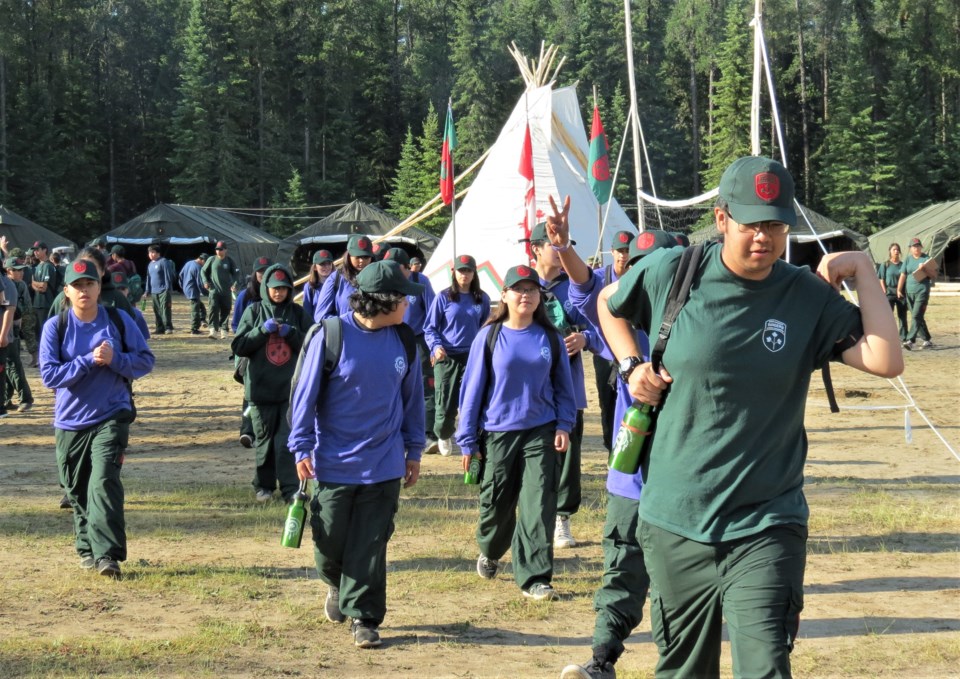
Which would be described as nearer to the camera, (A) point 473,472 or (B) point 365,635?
(B) point 365,635

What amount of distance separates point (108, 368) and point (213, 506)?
2.71 m

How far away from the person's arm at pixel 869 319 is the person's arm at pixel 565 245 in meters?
1.96

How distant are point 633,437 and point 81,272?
441 cm

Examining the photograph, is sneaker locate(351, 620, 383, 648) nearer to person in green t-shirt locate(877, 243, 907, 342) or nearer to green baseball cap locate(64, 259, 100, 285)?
green baseball cap locate(64, 259, 100, 285)

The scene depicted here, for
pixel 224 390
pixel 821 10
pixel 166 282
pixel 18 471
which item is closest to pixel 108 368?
pixel 18 471

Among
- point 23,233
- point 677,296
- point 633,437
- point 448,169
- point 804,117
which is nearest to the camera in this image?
point 677,296

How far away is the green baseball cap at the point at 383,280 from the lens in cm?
575

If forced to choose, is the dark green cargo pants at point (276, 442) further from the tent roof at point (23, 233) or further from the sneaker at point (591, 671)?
the tent roof at point (23, 233)

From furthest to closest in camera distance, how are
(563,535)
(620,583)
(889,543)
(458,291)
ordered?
Result: (458,291) → (889,543) → (563,535) → (620,583)

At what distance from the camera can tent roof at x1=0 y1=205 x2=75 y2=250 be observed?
122ft

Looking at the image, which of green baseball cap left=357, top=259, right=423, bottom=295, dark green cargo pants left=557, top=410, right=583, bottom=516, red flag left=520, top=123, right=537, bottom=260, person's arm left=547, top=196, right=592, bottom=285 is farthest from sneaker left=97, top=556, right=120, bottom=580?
red flag left=520, top=123, right=537, bottom=260

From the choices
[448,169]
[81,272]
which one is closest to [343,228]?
[448,169]

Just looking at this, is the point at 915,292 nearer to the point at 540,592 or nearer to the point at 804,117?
the point at 540,592

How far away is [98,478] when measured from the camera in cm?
698
